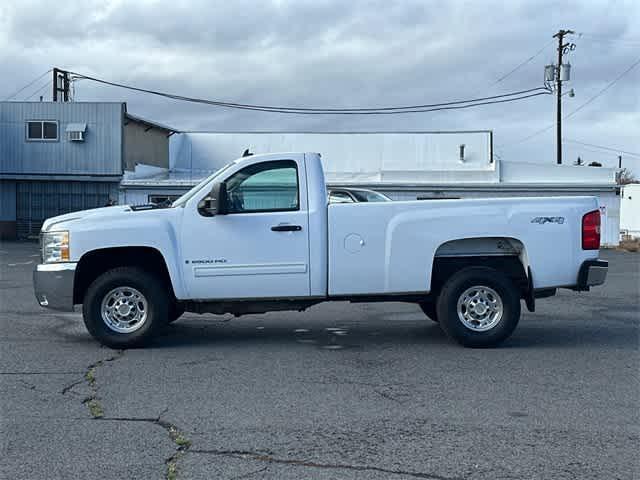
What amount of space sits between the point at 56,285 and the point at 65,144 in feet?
90.7

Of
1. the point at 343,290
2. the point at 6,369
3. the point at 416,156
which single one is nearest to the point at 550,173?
the point at 416,156

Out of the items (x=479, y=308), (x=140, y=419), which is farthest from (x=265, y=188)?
(x=140, y=419)

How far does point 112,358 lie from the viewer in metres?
8.34

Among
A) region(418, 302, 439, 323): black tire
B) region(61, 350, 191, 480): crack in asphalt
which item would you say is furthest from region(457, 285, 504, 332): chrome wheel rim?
region(61, 350, 191, 480): crack in asphalt

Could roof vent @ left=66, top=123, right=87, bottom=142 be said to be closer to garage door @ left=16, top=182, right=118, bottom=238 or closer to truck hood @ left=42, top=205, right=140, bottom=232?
garage door @ left=16, top=182, right=118, bottom=238

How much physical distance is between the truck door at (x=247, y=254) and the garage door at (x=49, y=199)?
2723 centimetres

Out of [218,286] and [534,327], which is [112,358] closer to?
[218,286]

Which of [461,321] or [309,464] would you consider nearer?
[309,464]

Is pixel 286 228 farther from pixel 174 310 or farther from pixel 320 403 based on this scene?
pixel 320 403

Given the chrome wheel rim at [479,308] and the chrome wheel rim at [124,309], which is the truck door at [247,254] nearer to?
the chrome wheel rim at [124,309]

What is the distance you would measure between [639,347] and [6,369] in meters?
6.74

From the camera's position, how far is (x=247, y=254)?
8.64 m

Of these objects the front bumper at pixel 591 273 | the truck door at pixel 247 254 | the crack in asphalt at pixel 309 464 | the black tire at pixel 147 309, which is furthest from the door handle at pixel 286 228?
the crack in asphalt at pixel 309 464

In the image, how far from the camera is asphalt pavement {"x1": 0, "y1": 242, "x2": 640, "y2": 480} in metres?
4.95
